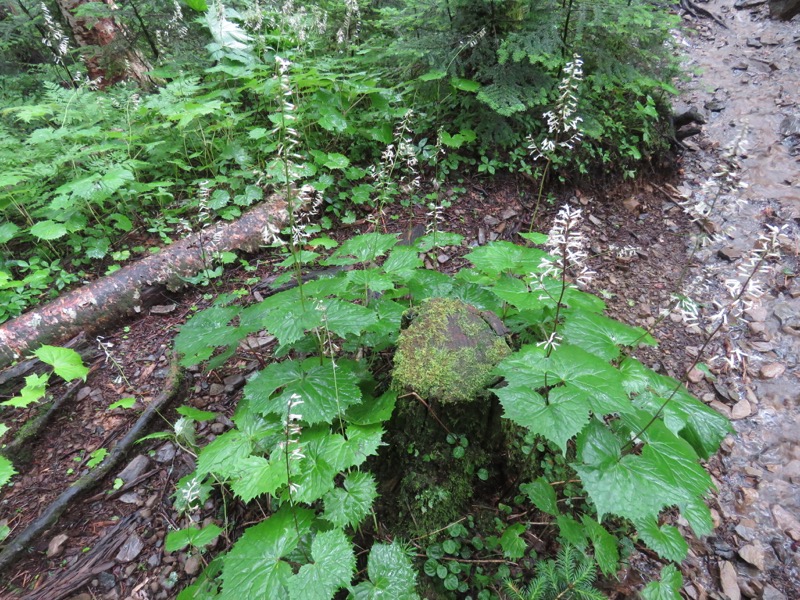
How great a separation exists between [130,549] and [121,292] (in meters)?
2.35

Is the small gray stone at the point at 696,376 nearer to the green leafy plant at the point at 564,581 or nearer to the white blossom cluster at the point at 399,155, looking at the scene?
the green leafy plant at the point at 564,581

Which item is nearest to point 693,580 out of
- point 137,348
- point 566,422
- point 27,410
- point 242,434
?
point 566,422

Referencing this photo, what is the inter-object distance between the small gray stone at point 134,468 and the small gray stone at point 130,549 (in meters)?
0.41

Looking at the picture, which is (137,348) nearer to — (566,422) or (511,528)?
(511,528)

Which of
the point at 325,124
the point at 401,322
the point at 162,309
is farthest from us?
Result: the point at 325,124

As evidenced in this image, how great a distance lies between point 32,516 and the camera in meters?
2.71

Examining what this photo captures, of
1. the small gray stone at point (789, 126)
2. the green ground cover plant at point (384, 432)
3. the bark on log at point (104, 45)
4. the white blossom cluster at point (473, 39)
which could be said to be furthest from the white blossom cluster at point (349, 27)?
the small gray stone at point (789, 126)

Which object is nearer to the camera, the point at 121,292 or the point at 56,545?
the point at 56,545

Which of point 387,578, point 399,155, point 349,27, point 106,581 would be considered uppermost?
point 349,27

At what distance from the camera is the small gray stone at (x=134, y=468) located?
113 inches

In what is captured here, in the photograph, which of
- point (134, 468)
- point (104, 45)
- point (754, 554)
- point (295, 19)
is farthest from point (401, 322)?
point (104, 45)

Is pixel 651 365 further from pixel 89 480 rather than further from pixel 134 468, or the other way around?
pixel 89 480

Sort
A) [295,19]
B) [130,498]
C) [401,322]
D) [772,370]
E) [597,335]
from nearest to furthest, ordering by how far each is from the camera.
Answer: [597,335]
[401,322]
[130,498]
[772,370]
[295,19]

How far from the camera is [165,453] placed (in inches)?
117
